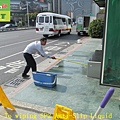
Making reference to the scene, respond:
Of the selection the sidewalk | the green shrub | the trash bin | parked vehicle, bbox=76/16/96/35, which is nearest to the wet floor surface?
the sidewalk

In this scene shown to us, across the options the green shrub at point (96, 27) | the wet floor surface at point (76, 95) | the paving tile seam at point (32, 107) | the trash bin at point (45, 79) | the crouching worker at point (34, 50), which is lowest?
the paving tile seam at point (32, 107)

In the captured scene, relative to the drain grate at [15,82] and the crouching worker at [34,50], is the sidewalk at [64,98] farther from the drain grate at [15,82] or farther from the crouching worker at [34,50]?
the crouching worker at [34,50]

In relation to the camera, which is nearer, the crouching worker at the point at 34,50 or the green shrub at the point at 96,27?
the crouching worker at the point at 34,50

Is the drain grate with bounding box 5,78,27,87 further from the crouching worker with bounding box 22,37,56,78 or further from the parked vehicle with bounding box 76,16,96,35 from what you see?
the parked vehicle with bounding box 76,16,96,35

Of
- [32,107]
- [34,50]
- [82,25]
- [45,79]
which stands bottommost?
[32,107]

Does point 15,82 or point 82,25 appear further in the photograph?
point 82,25

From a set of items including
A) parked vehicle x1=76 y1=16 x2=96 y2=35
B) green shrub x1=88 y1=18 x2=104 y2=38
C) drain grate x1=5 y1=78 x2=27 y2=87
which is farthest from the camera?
parked vehicle x1=76 y1=16 x2=96 y2=35

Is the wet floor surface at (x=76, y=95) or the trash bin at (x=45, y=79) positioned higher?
the trash bin at (x=45, y=79)

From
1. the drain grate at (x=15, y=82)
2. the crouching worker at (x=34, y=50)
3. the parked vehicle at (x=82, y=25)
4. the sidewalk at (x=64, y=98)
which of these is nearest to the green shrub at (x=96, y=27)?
the parked vehicle at (x=82, y=25)

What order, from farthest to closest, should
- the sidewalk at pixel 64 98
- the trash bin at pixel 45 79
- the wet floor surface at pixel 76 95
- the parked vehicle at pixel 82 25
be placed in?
the parked vehicle at pixel 82 25 < the trash bin at pixel 45 79 < the wet floor surface at pixel 76 95 < the sidewalk at pixel 64 98

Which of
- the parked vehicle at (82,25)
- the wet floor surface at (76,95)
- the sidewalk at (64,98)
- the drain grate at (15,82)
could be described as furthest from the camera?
the parked vehicle at (82,25)

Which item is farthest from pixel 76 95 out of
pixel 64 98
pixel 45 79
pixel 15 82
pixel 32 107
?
pixel 15 82

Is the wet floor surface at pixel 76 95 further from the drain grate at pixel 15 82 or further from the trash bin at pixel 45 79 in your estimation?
the drain grate at pixel 15 82

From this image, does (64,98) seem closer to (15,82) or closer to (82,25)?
(15,82)
